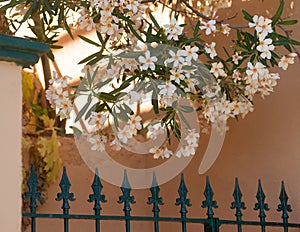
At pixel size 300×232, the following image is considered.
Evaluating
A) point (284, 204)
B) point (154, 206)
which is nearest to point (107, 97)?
point (154, 206)

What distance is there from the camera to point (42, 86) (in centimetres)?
530

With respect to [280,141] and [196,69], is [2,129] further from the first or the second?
[280,141]

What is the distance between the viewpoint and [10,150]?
2.56m

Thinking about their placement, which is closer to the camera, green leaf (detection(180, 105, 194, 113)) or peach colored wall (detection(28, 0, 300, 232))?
green leaf (detection(180, 105, 194, 113))

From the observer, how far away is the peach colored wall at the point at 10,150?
253 cm

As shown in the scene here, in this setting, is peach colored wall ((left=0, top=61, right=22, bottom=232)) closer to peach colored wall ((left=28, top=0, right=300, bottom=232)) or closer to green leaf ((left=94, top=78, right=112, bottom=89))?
green leaf ((left=94, top=78, right=112, bottom=89))

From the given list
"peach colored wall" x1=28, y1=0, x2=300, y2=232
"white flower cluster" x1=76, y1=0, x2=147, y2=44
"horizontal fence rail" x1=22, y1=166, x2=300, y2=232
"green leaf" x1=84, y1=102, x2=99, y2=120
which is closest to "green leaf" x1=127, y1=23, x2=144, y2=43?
"white flower cluster" x1=76, y1=0, x2=147, y2=44

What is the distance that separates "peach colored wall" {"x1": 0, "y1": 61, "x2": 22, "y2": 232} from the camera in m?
2.53

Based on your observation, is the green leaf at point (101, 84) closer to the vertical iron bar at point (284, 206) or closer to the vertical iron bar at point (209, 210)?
the vertical iron bar at point (209, 210)

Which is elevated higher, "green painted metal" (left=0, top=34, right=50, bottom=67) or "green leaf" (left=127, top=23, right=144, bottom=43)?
"green leaf" (left=127, top=23, right=144, bottom=43)

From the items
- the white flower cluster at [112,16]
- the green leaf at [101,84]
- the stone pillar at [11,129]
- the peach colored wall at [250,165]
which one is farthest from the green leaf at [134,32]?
the stone pillar at [11,129]

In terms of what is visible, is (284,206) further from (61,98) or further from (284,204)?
(61,98)

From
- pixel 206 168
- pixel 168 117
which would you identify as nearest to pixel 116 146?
pixel 168 117

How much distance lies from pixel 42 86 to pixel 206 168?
4.30 ft
